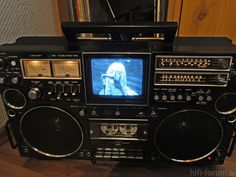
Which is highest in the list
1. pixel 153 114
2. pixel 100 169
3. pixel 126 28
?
pixel 126 28

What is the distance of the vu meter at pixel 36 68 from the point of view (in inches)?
23.0

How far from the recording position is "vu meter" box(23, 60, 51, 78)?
1.91 feet

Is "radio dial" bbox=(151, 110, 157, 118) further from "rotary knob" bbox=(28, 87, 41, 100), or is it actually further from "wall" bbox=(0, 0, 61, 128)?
"wall" bbox=(0, 0, 61, 128)

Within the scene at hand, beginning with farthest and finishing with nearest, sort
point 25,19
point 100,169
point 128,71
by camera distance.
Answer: point 25,19
point 100,169
point 128,71

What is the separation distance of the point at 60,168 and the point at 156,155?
0.35 m

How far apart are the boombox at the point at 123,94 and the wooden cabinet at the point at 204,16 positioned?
0.20 m

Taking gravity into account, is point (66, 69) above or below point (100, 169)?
above

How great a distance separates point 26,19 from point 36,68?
44cm

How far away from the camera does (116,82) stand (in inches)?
23.1

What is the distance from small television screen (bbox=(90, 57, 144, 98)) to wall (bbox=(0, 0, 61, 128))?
0.49 meters

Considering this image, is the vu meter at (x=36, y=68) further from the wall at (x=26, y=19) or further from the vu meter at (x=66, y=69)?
the wall at (x=26, y=19)

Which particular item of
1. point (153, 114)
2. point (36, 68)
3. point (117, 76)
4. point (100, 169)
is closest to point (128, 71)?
point (117, 76)

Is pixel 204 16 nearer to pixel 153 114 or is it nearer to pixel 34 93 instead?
pixel 153 114

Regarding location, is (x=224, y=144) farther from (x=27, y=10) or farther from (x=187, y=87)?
(x=27, y=10)
